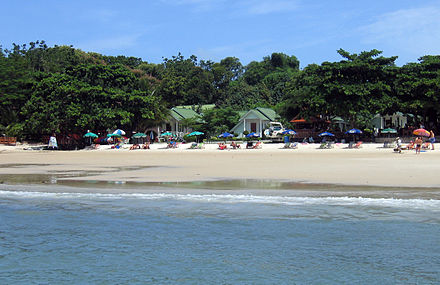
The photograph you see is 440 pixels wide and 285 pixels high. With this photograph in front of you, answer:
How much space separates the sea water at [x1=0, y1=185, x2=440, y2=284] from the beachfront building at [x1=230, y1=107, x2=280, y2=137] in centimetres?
4759

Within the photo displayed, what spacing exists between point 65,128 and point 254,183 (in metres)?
38.1

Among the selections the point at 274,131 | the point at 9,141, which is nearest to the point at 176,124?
the point at 274,131

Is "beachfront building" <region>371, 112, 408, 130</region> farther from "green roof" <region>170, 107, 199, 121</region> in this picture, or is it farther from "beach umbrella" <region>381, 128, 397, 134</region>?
"green roof" <region>170, 107, 199, 121</region>

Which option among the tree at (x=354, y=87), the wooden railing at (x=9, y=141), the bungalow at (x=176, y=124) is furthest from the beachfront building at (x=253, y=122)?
the wooden railing at (x=9, y=141)

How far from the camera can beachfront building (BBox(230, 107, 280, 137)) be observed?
62094 millimetres

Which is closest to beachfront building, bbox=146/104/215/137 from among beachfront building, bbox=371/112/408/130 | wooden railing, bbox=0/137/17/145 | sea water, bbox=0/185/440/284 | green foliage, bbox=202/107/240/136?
green foliage, bbox=202/107/240/136

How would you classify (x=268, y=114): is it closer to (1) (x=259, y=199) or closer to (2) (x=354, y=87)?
(2) (x=354, y=87)

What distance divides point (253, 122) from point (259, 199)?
161ft

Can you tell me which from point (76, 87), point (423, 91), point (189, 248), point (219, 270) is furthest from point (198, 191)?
point (76, 87)

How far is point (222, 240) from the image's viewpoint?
9.83 metres

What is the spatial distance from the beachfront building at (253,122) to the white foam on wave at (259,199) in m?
46.9

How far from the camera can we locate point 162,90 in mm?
80562

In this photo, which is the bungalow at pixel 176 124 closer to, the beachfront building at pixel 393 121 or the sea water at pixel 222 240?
the beachfront building at pixel 393 121

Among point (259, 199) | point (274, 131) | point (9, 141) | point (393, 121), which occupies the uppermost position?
point (393, 121)
